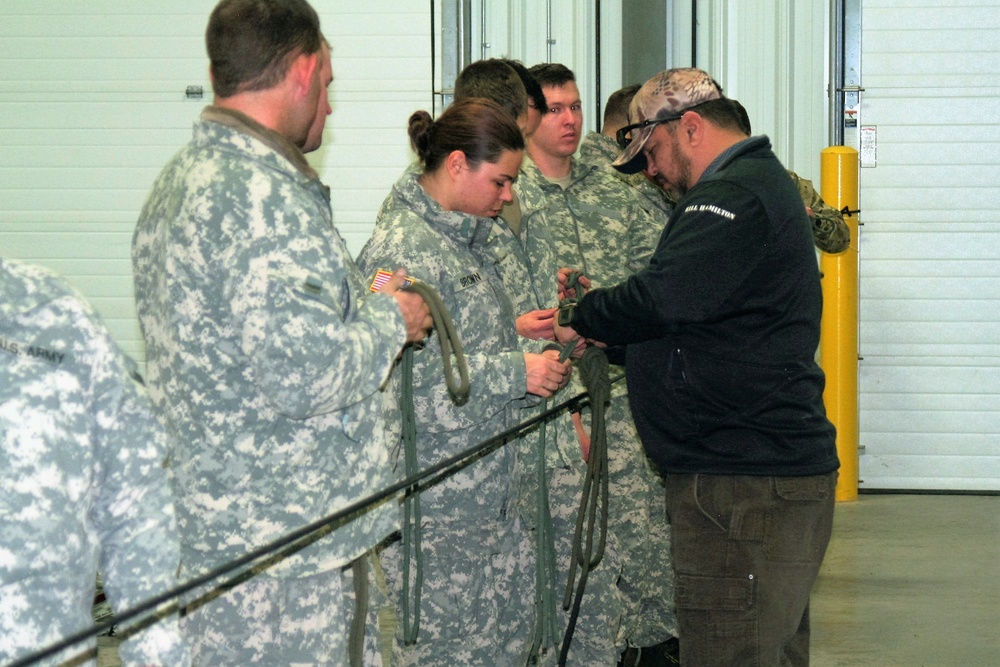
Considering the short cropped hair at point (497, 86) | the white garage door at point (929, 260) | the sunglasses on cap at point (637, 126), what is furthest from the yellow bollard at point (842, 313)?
the sunglasses on cap at point (637, 126)

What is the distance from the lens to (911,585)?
5.24 m

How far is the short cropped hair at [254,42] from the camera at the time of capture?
1.99 m

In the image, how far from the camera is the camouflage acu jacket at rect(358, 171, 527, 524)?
271 centimetres

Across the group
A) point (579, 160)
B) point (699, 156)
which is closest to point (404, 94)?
point (579, 160)

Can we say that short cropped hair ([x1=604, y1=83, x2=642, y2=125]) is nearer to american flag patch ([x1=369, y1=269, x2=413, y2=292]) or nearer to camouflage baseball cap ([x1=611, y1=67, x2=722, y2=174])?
camouflage baseball cap ([x1=611, y1=67, x2=722, y2=174])

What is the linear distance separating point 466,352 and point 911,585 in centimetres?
327

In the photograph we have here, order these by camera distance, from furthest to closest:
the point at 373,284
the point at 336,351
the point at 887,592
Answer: the point at 887,592, the point at 373,284, the point at 336,351

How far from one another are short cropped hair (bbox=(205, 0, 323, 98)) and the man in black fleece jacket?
963 mm

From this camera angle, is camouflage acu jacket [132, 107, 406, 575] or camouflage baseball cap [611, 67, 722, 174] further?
camouflage baseball cap [611, 67, 722, 174]

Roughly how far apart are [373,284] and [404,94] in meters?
4.56

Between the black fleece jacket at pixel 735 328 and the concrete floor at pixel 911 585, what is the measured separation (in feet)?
6.41

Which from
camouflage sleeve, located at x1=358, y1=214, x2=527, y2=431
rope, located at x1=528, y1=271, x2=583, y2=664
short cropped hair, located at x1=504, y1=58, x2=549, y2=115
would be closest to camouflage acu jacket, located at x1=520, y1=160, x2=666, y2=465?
short cropped hair, located at x1=504, y1=58, x2=549, y2=115

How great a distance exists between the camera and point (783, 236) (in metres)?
2.60

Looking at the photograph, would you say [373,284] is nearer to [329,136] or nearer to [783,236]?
[783,236]
